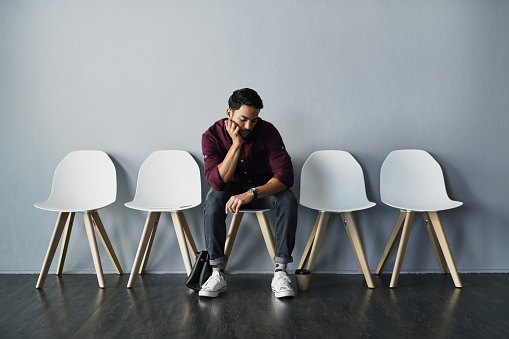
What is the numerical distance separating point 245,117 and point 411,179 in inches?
46.0

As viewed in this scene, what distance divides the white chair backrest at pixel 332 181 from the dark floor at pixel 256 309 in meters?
0.46

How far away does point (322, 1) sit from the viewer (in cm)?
307

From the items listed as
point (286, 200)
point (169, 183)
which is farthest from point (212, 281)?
point (169, 183)

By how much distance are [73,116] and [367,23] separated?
1.95m

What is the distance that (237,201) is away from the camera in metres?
2.50

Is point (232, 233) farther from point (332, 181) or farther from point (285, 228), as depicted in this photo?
point (332, 181)

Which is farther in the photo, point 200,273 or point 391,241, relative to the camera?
point 391,241

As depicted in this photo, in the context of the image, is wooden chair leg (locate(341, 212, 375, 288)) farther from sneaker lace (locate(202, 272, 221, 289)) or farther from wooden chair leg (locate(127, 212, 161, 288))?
wooden chair leg (locate(127, 212, 161, 288))

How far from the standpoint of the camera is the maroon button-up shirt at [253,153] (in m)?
2.71

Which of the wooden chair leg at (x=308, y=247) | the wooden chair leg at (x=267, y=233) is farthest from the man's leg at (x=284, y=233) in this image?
the wooden chair leg at (x=308, y=247)

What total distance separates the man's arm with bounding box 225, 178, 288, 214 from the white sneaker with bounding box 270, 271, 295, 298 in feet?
1.32

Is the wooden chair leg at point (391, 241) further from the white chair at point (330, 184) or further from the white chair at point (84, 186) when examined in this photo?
the white chair at point (84, 186)

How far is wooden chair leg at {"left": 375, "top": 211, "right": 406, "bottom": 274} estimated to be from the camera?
2.91m

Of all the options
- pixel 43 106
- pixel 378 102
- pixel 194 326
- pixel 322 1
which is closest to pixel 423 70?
pixel 378 102
